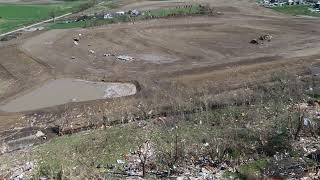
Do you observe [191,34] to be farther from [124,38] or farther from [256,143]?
[256,143]

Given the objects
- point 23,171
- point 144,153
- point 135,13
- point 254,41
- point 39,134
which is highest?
point 135,13

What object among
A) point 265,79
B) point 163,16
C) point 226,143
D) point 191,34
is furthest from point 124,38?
point 226,143

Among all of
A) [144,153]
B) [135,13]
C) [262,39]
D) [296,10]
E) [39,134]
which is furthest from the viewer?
[135,13]

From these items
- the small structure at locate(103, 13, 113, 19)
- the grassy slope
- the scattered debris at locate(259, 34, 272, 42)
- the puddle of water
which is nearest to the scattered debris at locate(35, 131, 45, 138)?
the puddle of water

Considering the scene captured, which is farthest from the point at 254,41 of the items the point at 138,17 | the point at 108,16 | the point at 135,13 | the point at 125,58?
the point at 108,16

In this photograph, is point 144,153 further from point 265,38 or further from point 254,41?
point 265,38

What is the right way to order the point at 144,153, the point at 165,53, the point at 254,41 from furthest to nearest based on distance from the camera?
the point at 254,41, the point at 165,53, the point at 144,153

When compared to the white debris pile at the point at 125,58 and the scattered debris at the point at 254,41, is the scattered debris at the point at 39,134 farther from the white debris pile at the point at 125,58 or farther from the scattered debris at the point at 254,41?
the scattered debris at the point at 254,41
